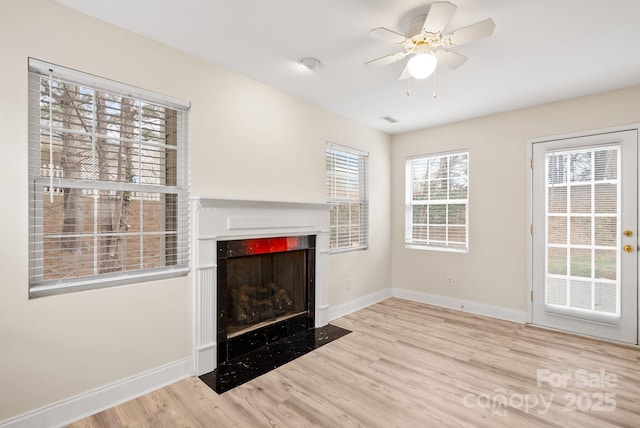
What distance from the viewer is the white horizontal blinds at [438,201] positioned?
13.9 feet

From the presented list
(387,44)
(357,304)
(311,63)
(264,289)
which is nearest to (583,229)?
(357,304)

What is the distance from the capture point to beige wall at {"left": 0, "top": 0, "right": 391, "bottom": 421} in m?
1.78

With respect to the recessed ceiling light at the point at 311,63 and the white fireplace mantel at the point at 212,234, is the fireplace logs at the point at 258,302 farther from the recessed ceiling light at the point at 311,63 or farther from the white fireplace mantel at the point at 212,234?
the recessed ceiling light at the point at 311,63

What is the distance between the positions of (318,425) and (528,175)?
11.6ft

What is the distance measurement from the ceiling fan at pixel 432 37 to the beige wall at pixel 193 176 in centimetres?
134

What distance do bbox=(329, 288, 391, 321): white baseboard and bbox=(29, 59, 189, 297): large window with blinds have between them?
6.72ft

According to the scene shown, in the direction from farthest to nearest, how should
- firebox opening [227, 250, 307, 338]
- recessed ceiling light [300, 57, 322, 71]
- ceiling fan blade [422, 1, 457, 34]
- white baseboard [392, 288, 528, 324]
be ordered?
white baseboard [392, 288, 528, 324], firebox opening [227, 250, 307, 338], recessed ceiling light [300, 57, 322, 71], ceiling fan blade [422, 1, 457, 34]

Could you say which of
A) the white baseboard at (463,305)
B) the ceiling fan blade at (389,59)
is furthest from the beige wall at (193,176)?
the white baseboard at (463,305)

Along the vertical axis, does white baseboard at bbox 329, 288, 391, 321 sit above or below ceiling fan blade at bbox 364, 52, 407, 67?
below

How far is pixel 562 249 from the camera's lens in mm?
3467

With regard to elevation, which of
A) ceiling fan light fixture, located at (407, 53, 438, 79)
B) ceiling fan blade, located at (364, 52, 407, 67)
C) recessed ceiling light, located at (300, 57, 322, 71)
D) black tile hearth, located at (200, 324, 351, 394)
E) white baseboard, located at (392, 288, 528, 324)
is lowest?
black tile hearth, located at (200, 324, 351, 394)

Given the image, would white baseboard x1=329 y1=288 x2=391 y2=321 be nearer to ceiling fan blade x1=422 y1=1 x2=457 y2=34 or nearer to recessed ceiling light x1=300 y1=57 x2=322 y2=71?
recessed ceiling light x1=300 y1=57 x2=322 y2=71

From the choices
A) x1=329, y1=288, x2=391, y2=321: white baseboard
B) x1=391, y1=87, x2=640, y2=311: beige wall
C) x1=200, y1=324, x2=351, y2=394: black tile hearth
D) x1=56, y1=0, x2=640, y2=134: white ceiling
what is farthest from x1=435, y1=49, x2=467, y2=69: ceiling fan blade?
x1=329, y1=288, x2=391, y2=321: white baseboard

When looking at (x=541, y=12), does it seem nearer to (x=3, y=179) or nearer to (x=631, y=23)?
(x=631, y=23)
